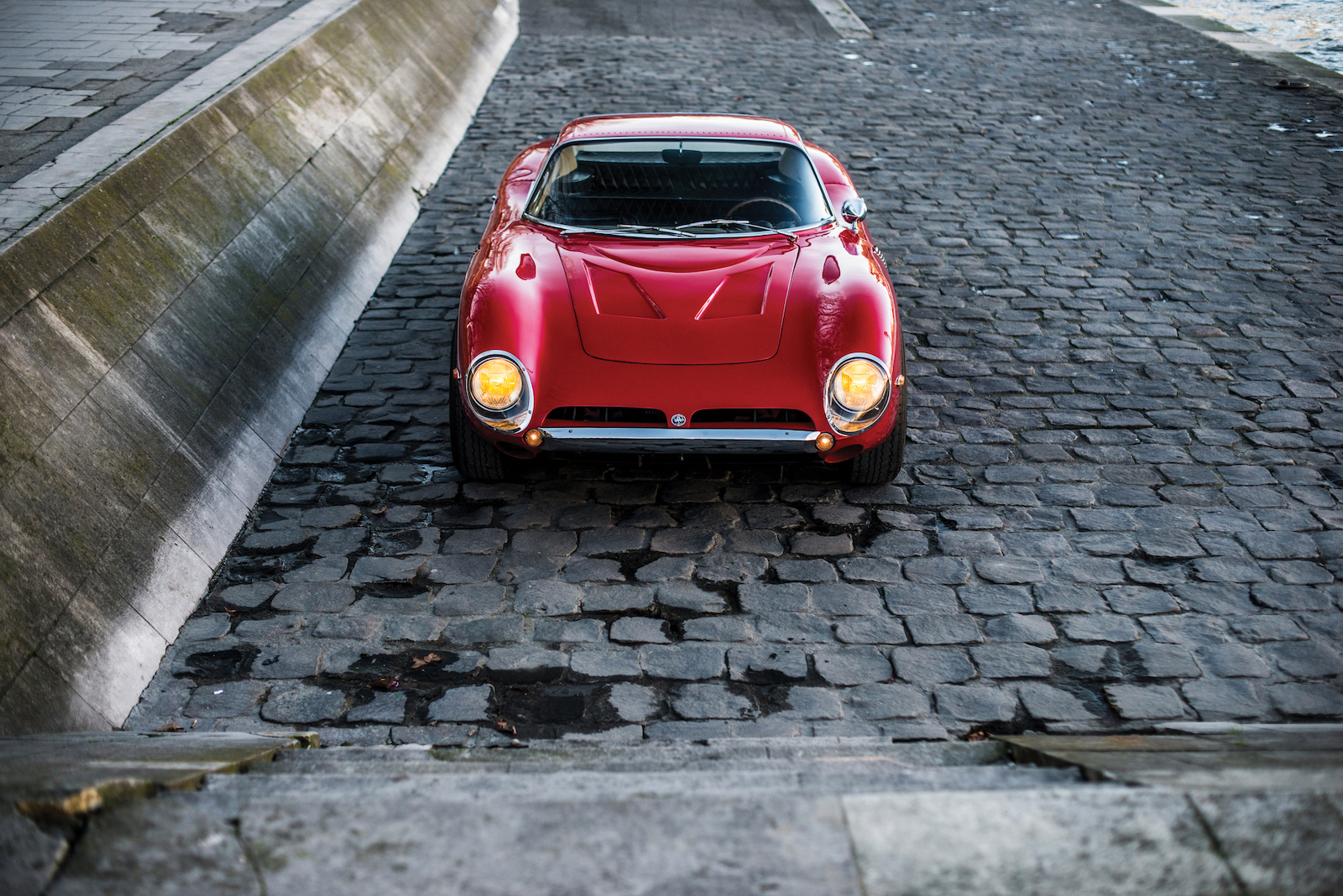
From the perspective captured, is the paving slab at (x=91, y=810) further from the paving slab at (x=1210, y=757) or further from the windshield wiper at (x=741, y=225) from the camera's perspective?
the windshield wiper at (x=741, y=225)

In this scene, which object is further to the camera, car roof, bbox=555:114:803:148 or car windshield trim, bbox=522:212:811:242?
car roof, bbox=555:114:803:148

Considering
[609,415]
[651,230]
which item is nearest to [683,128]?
[651,230]

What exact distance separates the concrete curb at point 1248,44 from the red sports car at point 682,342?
10.5m

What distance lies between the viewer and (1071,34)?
1498 centimetres

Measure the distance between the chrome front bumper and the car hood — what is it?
1.07ft

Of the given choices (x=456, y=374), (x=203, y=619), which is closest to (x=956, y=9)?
(x=456, y=374)

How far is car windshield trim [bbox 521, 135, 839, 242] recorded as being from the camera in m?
4.87

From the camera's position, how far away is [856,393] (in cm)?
411

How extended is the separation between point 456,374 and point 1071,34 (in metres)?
14.2

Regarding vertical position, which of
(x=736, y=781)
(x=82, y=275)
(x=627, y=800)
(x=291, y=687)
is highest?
(x=82, y=275)

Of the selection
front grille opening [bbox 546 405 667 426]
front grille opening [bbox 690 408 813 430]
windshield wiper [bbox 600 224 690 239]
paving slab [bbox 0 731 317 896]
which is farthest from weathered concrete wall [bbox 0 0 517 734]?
front grille opening [bbox 690 408 813 430]

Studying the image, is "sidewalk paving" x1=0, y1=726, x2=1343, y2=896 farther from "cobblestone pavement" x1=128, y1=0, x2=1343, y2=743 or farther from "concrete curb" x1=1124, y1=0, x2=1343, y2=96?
"concrete curb" x1=1124, y1=0, x2=1343, y2=96

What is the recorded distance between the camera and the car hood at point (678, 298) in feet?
13.7

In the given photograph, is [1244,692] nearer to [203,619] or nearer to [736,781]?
[736,781]
